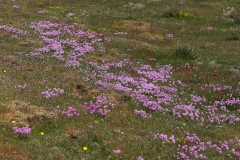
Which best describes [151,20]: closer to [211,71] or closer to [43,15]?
[43,15]

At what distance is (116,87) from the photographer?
17.6 meters

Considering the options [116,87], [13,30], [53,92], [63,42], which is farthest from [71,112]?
[13,30]

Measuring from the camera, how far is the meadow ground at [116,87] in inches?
474

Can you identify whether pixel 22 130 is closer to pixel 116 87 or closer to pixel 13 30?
pixel 116 87

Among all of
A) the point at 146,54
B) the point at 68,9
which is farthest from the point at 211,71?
the point at 68,9

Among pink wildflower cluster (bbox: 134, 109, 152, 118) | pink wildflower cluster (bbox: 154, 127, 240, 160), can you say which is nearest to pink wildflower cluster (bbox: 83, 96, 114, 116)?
pink wildflower cluster (bbox: 134, 109, 152, 118)

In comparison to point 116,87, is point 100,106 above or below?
above

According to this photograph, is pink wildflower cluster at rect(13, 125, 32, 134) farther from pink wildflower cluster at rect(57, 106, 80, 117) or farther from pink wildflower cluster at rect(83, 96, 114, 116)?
pink wildflower cluster at rect(83, 96, 114, 116)

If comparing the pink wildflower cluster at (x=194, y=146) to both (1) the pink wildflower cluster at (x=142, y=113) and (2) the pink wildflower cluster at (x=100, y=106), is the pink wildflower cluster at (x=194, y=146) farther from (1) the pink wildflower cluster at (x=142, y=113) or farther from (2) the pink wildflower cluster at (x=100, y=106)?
(2) the pink wildflower cluster at (x=100, y=106)

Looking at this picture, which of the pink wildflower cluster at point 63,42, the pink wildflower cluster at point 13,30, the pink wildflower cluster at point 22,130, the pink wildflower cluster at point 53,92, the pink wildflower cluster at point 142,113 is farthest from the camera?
the pink wildflower cluster at point 13,30

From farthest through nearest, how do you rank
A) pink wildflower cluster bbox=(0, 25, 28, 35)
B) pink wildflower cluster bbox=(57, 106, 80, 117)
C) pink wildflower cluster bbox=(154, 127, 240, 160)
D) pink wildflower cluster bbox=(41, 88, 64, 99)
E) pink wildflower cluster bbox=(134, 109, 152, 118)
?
1. pink wildflower cluster bbox=(0, 25, 28, 35)
2. pink wildflower cluster bbox=(41, 88, 64, 99)
3. pink wildflower cluster bbox=(134, 109, 152, 118)
4. pink wildflower cluster bbox=(57, 106, 80, 117)
5. pink wildflower cluster bbox=(154, 127, 240, 160)

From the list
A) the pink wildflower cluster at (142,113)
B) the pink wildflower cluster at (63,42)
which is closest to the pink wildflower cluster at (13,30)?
the pink wildflower cluster at (63,42)

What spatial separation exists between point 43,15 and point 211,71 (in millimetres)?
18280

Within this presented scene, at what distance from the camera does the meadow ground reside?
12031mm
